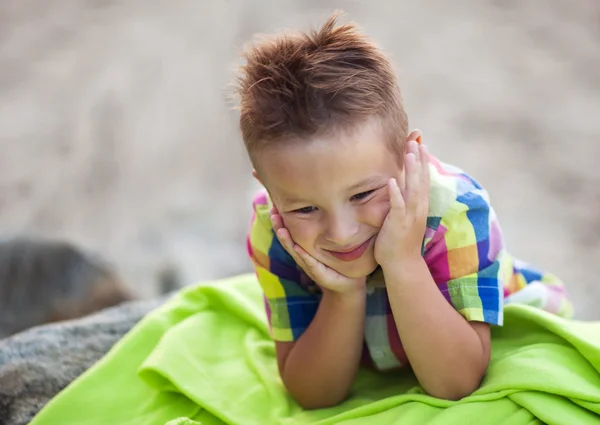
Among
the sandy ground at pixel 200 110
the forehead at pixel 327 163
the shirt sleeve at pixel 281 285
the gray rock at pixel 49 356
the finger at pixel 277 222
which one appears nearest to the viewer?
the forehead at pixel 327 163

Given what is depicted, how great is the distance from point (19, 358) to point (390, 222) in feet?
2.20

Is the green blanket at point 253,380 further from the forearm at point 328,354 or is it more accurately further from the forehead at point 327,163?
the forehead at point 327,163

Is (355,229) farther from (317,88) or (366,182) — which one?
(317,88)

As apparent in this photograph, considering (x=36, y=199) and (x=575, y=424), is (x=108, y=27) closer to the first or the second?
(x=36, y=199)

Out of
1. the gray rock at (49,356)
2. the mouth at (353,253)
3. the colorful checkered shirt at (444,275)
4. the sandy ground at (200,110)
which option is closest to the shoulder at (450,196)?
the colorful checkered shirt at (444,275)

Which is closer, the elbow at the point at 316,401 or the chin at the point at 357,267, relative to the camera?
the chin at the point at 357,267

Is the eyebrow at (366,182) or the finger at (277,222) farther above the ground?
the eyebrow at (366,182)

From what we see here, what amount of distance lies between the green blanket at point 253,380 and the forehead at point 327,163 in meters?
0.29

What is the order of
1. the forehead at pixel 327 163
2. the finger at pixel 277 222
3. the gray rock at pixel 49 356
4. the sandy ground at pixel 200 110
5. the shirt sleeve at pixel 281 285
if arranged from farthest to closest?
1. the sandy ground at pixel 200 110
2. the gray rock at pixel 49 356
3. the shirt sleeve at pixel 281 285
4. the finger at pixel 277 222
5. the forehead at pixel 327 163

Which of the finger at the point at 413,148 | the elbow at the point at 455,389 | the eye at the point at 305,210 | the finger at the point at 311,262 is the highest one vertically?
the finger at the point at 413,148

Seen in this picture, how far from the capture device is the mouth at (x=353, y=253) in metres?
0.87

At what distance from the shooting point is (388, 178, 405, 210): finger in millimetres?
821

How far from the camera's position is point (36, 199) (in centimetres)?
252

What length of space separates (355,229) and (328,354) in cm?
19
